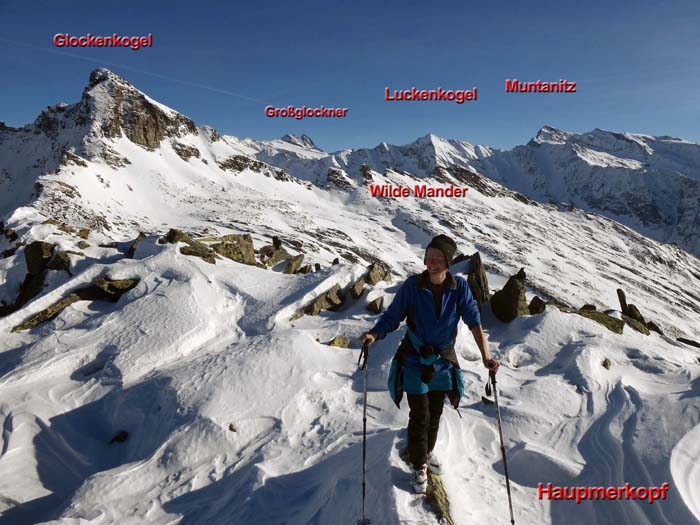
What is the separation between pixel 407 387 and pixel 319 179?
131231 mm

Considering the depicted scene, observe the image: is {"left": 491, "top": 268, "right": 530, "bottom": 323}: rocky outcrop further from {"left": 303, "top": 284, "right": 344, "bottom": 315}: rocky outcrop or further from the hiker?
the hiker

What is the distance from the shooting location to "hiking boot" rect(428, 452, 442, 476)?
16.5 feet

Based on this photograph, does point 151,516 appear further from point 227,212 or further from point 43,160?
point 43,160

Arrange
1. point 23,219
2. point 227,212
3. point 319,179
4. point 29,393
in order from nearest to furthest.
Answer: point 29,393 < point 23,219 < point 227,212 < point 319,179

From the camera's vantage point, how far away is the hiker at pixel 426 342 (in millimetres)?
4613

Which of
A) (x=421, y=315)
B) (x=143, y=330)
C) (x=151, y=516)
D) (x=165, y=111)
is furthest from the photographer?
(x=165, y=111)

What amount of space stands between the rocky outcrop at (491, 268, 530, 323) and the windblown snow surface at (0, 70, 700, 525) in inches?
15.4

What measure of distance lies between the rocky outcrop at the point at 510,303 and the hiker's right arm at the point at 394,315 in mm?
8461

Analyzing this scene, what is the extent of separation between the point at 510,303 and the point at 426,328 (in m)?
8.47

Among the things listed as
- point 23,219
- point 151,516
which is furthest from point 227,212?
point 151,516

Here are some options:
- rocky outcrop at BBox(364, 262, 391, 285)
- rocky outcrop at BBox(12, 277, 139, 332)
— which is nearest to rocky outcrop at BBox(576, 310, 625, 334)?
rocky outcrop at BBox(364, 262, 391, 285)

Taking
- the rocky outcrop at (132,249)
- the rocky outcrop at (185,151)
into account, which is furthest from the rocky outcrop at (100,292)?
the rocky outcrop at (185,151)

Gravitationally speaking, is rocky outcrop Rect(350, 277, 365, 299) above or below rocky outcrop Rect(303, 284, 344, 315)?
above

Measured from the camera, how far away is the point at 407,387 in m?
4.72
